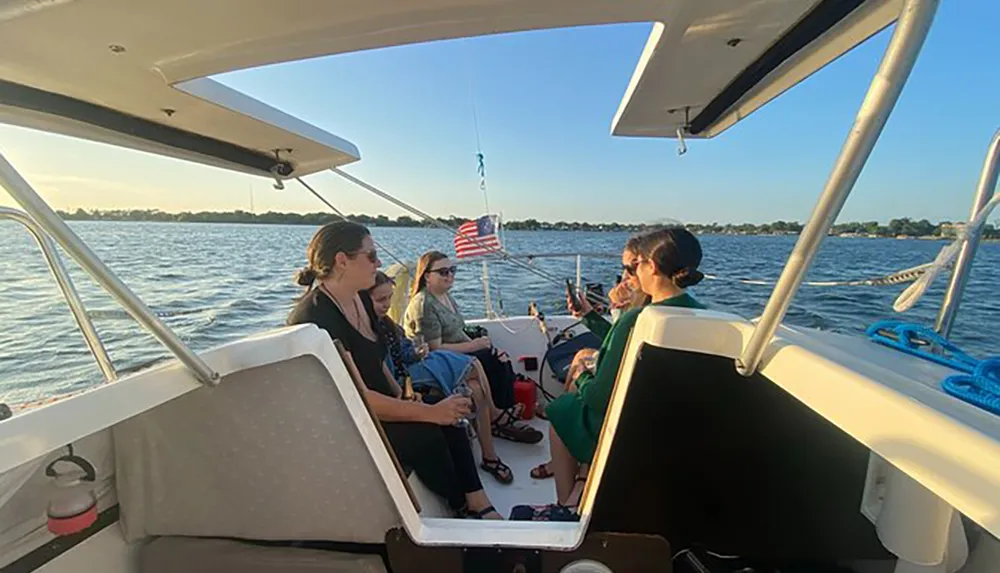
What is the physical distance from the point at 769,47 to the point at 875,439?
1049mm

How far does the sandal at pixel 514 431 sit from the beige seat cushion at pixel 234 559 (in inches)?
63.1

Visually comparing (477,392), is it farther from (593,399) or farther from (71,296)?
(71,296)

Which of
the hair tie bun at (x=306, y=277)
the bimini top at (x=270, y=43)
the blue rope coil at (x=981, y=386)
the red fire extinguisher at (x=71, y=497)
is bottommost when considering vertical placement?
the red fire extinguisher at (x=71, y=497)

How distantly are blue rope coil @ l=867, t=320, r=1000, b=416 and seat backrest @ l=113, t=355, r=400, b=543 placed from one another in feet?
3.96

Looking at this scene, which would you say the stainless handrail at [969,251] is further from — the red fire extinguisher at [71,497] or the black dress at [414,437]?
the red fire extinguisher at [71,497]

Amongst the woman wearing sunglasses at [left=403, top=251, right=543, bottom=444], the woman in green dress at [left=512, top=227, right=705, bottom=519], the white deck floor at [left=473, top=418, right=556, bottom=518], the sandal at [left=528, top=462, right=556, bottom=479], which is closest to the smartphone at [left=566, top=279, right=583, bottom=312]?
the woman wearing sunglasses at [left=403, top=251, right=543, bottom=444]

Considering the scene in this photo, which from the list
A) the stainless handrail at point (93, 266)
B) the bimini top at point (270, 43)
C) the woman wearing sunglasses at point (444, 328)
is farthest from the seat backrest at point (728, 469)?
the woman wearing sunglasses at point (444, 328)

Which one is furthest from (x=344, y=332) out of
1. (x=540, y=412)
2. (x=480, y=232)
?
(x=480, y=232)

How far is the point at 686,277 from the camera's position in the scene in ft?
6.08

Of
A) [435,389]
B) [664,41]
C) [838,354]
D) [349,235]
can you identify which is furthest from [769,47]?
[435,389]

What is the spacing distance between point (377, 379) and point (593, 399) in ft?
2.69

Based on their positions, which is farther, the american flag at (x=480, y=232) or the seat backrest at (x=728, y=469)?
the american flag at (x=480, y=232)

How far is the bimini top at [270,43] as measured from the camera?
3.61 feet

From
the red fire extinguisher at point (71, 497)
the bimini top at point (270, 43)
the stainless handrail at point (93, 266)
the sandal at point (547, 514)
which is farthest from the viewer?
the sandal at point (547, 514)
